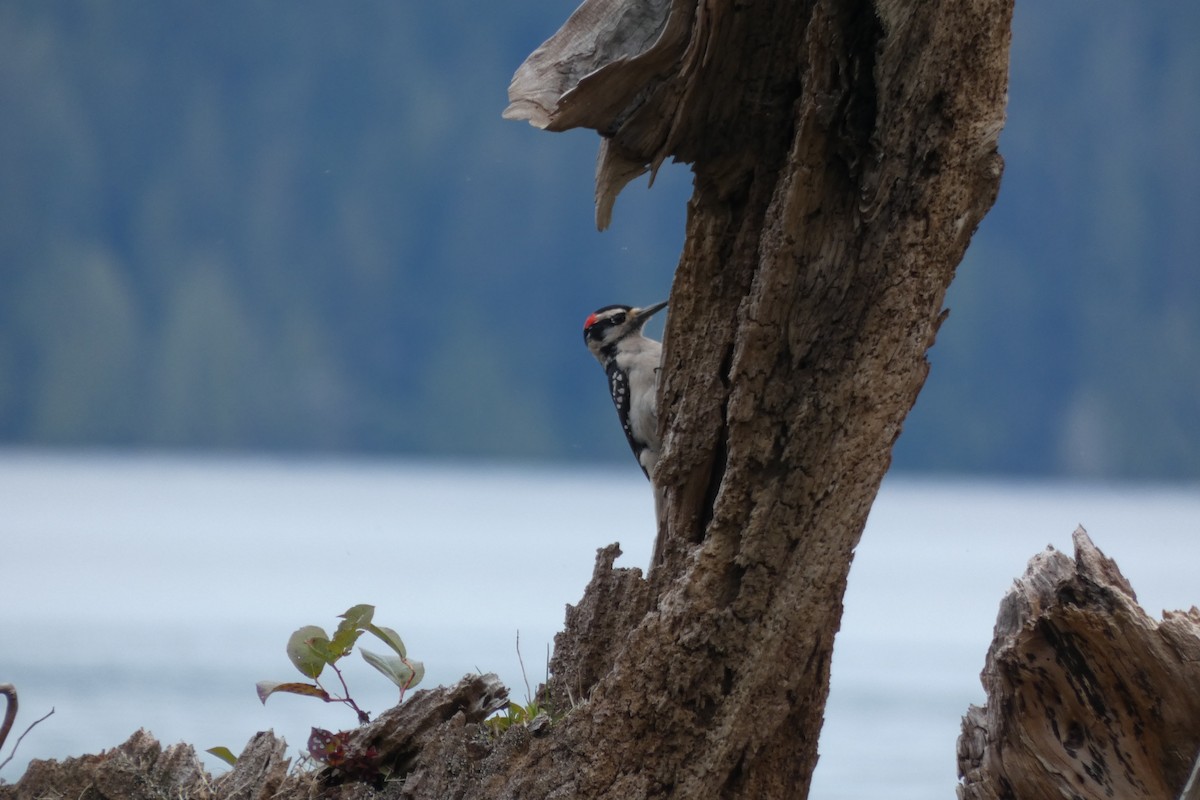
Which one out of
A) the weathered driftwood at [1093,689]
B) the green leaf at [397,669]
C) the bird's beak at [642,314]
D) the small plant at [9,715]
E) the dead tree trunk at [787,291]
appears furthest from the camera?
the bird's beak at [642,314]

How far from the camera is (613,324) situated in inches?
157

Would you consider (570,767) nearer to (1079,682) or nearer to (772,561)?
(772,561)

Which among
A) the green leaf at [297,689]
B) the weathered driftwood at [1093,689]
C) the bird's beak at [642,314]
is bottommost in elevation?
the weathered driftwood at [1093,689]

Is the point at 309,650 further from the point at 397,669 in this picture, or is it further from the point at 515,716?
the point at 515,716

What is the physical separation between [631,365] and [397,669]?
168 cm

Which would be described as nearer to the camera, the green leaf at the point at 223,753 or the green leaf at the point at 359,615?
the green leaf at the point at 359,615

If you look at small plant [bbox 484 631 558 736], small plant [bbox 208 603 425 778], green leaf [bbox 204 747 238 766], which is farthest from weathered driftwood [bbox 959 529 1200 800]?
green leaf [bbox 204 747 238 766]

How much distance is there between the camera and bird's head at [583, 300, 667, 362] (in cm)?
397

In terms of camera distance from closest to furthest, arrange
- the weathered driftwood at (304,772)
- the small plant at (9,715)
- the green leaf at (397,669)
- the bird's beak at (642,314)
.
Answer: the weathered driftwood at (304,772), the small plant at (9,715), the green leaf at (397,669), the bird's beak at (642,314)

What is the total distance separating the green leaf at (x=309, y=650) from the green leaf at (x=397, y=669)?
0.31 feet

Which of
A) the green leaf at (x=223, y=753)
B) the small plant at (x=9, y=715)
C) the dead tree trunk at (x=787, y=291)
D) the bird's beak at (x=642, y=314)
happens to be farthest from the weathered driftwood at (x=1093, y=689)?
the bird's beak at (x=642, y=314)

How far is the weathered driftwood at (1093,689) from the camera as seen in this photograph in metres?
1.88

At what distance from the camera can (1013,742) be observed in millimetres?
1996

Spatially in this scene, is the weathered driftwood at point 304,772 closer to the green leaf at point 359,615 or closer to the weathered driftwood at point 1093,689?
the green leaf at point 359,615
